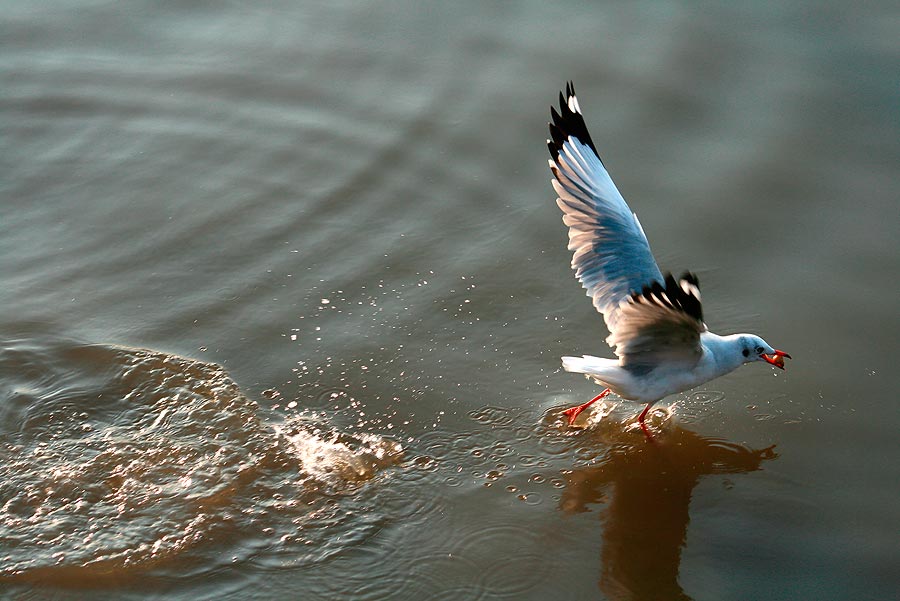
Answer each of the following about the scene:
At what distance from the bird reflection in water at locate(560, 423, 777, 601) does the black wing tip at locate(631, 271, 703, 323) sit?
86 cm

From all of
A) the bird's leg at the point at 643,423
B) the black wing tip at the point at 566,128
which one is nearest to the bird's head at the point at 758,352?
the bird's leg at the point at 643,423

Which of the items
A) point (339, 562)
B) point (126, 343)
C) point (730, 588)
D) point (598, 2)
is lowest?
point (730, 588)

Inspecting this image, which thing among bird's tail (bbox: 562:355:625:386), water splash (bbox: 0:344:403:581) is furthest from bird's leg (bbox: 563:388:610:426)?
water splash (bbox: 0:344:403:581)

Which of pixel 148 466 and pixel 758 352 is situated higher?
pixel 148 466

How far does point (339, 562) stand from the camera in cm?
498

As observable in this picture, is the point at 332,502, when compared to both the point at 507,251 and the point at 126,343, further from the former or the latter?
the point at 507,251

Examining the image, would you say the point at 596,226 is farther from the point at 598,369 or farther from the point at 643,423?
the point at 643,423

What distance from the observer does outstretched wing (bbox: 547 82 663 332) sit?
605 cm

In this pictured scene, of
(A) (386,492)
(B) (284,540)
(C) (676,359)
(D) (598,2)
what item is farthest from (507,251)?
(D) (598,2)

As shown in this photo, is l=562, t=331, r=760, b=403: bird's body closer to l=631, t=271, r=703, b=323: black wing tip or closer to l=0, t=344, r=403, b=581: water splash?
l=631, t=271, r=703, b=323: black wing tip

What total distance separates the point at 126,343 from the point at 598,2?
522 centimetres

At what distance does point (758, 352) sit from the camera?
579cm

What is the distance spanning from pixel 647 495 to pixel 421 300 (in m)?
1.89

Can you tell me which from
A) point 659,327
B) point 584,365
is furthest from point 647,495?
point 659,327
